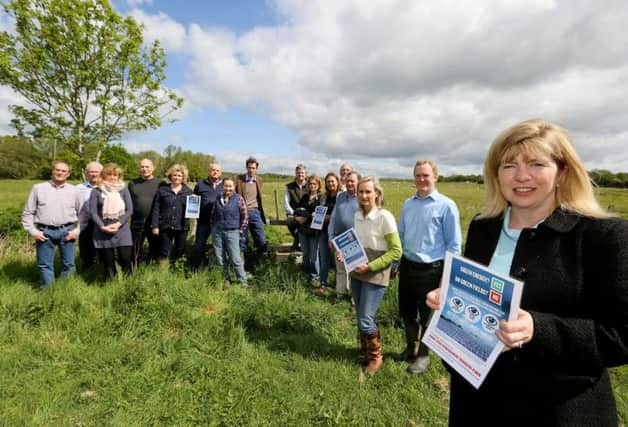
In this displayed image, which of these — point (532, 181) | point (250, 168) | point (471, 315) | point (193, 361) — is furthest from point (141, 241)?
point (532, 181)

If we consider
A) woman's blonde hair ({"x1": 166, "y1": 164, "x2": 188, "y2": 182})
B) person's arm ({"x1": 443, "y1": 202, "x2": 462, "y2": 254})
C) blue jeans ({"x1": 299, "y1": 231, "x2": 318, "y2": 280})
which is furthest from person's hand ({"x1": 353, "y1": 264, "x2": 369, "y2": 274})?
woman's blonde hair ({"x1": 166, "y1": 164, "x2": 188, "y2": 182})

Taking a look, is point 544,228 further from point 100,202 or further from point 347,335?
point 100,202

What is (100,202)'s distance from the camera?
5031mm

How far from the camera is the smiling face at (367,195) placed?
3531 mm

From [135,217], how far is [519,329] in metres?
6.30

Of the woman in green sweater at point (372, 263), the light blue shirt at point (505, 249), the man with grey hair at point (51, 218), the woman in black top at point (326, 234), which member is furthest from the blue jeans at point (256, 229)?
the light blue shirt at point (505, 249)

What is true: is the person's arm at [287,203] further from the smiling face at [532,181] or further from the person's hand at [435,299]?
the smiling face at [532,181]

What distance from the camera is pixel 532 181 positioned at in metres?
1.36

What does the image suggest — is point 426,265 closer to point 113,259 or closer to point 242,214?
point 242,214

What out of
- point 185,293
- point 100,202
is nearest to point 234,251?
point 185,293

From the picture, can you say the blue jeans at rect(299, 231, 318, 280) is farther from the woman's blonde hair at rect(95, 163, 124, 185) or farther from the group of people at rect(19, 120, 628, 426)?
the group of people at rect(19, 120, 628, 426)

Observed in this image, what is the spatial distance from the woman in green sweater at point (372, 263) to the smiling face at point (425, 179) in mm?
479

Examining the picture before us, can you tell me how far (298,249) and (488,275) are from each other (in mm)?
6070

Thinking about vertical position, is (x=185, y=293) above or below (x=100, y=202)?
below
